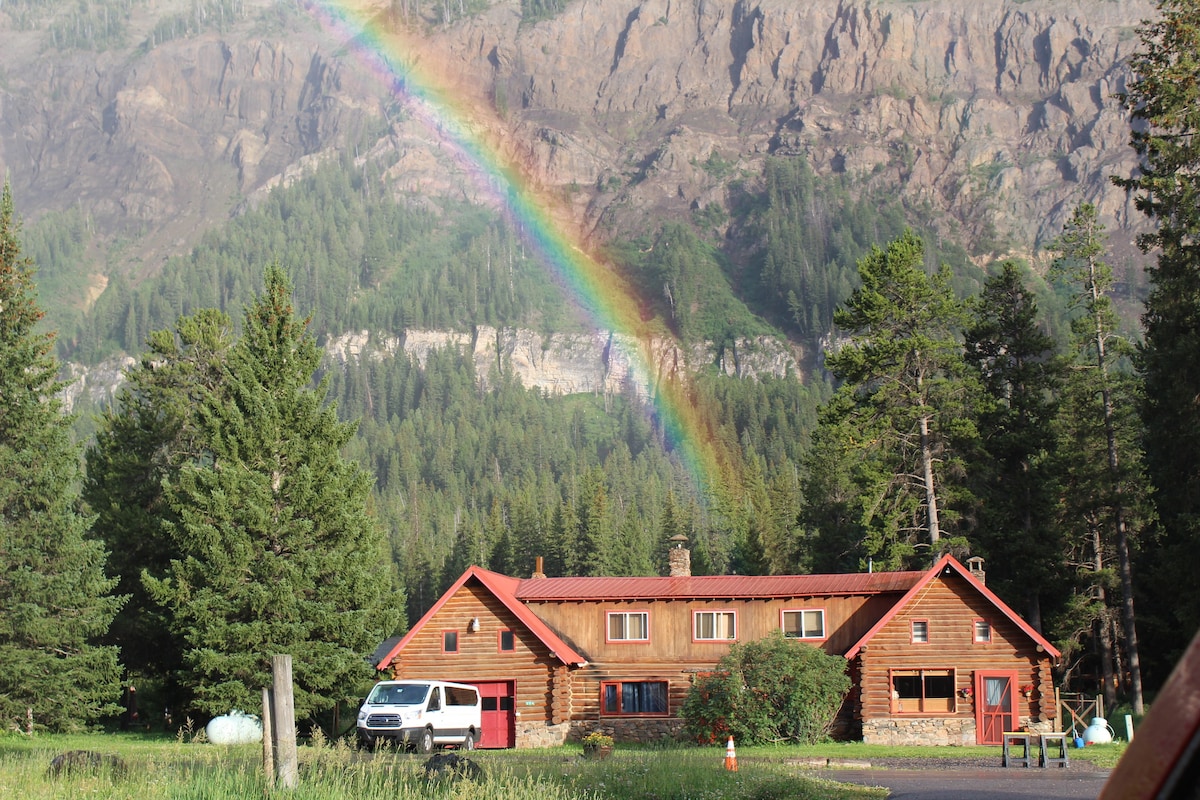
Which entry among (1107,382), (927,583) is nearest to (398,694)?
(927,583)

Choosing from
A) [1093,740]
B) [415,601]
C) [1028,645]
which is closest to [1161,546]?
[1028,645]

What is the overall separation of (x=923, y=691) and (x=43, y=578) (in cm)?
2938

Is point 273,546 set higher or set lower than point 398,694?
higher

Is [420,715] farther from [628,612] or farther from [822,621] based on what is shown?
[822,621]

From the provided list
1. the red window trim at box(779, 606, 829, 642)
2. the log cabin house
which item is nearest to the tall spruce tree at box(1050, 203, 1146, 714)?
the log cabin house

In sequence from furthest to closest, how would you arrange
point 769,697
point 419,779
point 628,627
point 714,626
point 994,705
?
point 628,627, point 714,626, point 994,705, point 769,697, point 419,779

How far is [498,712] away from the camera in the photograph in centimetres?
4059

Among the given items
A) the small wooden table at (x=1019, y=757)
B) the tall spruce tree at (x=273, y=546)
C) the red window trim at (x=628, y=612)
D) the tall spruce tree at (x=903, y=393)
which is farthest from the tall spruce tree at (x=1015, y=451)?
the tall spruce tree at (x=273, y=546)

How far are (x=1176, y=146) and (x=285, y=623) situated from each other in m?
31.2

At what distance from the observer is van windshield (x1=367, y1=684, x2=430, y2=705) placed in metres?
34.4

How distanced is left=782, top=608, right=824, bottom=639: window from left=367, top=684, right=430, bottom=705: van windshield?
13.7 metres

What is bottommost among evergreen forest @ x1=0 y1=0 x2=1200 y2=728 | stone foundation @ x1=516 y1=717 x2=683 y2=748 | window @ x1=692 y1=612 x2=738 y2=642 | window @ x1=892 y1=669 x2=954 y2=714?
stone foundation @ x1=516 y1=717 x2=683 y2=748

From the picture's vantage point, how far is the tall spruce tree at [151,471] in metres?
46.0

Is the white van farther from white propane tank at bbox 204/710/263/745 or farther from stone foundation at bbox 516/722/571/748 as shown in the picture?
stone foundation at bbox 516/722/571/748
